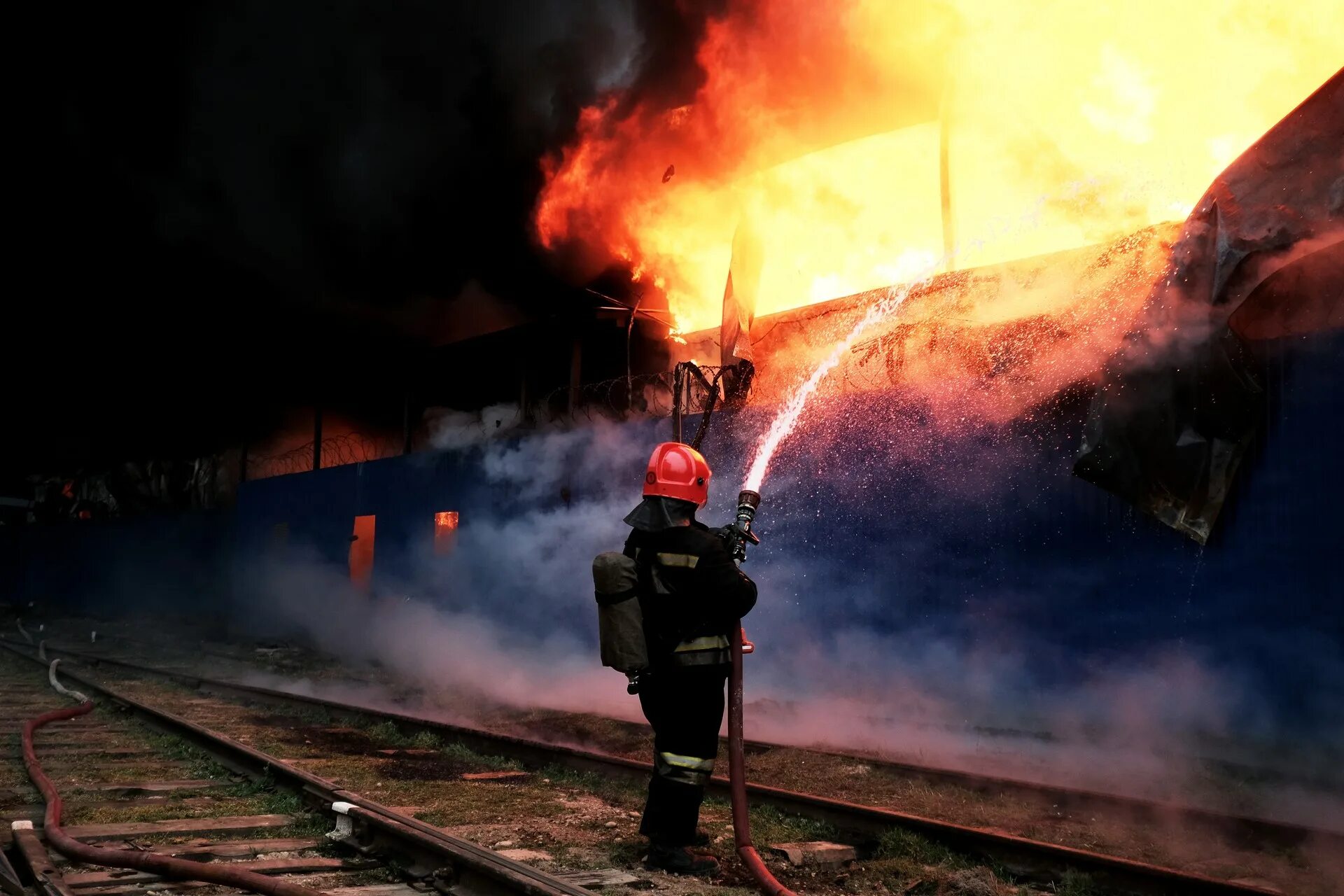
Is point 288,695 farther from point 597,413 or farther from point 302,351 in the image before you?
point 302,351

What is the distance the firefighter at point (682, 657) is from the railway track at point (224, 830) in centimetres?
50

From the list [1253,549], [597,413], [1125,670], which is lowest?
[1125,670]

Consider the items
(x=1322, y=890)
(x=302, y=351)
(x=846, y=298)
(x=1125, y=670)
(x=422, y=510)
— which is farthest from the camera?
(x=302, y=351)

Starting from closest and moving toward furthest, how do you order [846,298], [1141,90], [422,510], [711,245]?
[1141,90] < [846,298] < [711,245] < [422,510]

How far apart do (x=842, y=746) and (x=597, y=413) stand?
20.5ft

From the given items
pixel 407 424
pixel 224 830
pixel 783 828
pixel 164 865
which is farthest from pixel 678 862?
pixel 407 424

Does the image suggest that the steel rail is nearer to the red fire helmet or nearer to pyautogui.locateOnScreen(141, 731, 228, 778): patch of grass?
pyautogui.locateOnScreen(141, 731, 228, 778): patch of grass

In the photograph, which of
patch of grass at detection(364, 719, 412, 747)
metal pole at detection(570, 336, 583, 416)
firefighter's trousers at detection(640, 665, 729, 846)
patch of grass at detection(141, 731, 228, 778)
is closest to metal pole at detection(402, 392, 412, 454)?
metal pole at detection(570, 336, 583, 416)

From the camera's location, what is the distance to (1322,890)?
189 inches

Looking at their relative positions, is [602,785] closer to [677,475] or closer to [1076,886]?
[677,475]

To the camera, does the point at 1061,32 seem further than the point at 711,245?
No

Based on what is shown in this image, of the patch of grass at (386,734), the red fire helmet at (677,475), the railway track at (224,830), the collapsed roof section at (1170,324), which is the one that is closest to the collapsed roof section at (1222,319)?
the collapsed roof section at (1170,324)

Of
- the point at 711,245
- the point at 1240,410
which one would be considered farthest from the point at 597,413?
the point at 1240,410

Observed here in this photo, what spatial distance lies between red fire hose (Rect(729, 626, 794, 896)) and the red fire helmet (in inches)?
27.6
